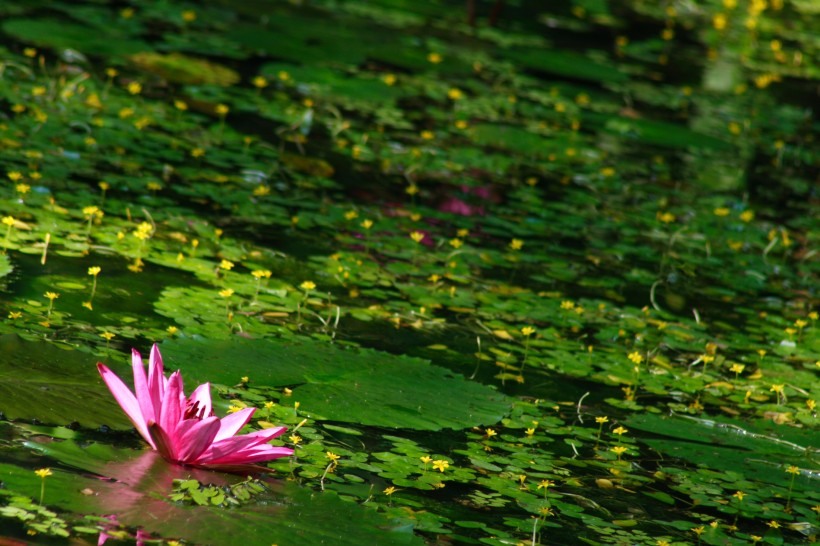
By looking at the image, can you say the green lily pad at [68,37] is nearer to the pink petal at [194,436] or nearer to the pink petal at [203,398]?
the pink petal at [203,398]

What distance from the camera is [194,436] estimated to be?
235 cm

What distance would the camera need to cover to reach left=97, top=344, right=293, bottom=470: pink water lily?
2.35m

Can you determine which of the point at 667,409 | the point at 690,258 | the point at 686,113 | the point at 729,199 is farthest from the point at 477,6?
the point at 667,409

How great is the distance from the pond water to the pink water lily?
0.04 m

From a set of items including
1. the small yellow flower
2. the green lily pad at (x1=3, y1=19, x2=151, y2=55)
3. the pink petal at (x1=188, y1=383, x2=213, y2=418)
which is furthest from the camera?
the green lily pad at (x1=3, y1=19, x2=151, y2=55)

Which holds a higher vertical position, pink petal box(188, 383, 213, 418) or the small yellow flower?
pink petal box(188, 383, 213, 418)

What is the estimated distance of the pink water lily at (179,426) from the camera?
235 cm

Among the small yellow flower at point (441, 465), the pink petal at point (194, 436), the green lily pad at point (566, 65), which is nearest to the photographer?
the pink petal at point (194, 436)

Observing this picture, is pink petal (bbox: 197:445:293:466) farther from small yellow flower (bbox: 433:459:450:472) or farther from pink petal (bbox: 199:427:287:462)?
small yellow flower (bbox: 433:459:450:472)

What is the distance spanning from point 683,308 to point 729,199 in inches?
67.0

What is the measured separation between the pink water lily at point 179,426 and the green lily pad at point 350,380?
1.31 ft

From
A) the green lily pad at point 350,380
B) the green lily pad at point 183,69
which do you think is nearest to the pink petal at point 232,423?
the green lily pad at point 350,380

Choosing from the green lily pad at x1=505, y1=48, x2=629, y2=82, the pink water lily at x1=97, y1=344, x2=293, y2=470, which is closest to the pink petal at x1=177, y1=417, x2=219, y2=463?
the pink water lily at x1=97, y1=344, x2=293, y2=470

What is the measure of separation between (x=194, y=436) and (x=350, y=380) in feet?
2.54
